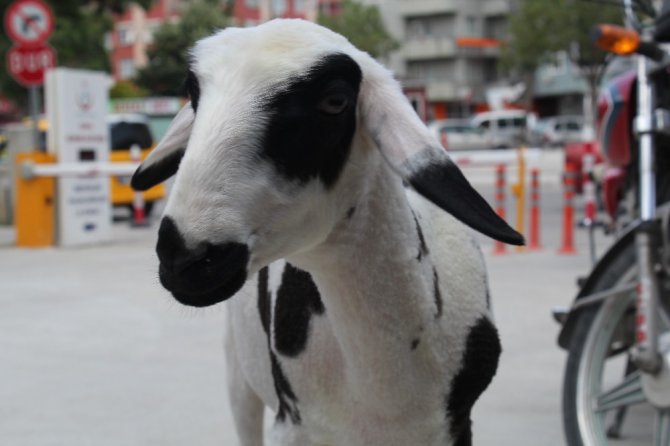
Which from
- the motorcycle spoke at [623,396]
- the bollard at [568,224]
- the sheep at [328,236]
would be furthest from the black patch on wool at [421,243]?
the bollard at [568,224]

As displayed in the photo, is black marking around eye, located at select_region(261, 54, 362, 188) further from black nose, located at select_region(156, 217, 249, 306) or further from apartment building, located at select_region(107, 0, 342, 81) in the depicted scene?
apartment building, located at select_region(107, 0, 342, 81)

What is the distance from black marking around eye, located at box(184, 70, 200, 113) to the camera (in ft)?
6.71

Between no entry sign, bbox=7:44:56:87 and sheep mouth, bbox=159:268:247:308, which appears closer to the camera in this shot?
sheep mouth, bbox=159:268:247:308

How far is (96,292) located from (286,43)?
6.76m

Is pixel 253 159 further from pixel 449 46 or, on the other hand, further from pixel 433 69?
pixel 433 69

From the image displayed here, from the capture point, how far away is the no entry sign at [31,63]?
12.4m

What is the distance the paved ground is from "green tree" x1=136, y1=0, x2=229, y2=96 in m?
36.4

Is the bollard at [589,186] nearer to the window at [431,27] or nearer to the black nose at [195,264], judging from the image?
the black nose at [195,264]

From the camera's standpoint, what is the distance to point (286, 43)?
1999 millimetres

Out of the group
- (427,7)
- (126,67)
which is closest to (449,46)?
(427,7)

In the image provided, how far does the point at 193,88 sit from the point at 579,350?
1.94 meters

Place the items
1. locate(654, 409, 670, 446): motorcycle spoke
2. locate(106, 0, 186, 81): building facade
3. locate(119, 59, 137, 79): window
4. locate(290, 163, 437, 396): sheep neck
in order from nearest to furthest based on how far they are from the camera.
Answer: locate(290, 163, 437, 396): sheep neck < locate(654, 409, 670, 446): motorcycle spoke < locate(106, 0, 186, 81): building facade < locate(119, 59, 137, 79): window

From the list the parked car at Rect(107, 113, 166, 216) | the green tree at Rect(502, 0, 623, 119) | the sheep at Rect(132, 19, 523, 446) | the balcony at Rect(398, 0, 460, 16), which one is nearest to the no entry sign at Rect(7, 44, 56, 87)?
the parked car at Rect(107, 113, 166, 216)

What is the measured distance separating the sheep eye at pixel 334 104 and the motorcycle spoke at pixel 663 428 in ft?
5.64
